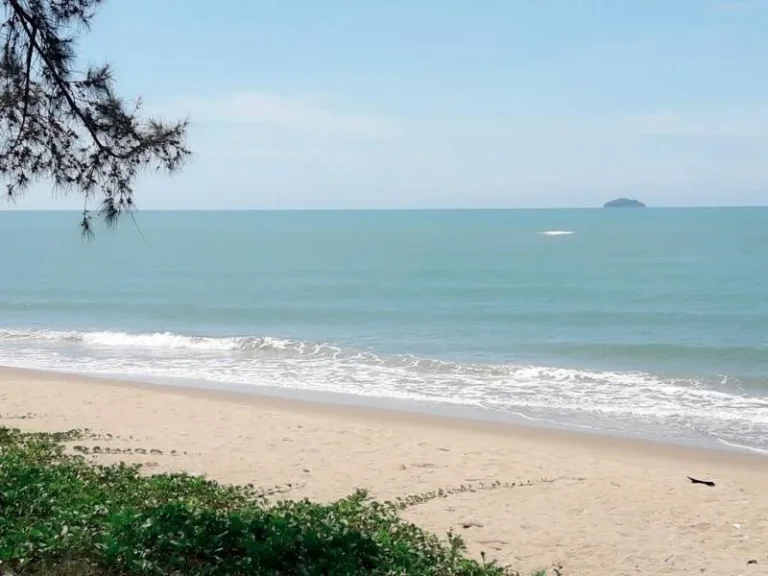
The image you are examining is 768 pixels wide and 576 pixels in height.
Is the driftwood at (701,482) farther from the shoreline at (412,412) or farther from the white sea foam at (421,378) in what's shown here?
the white sea foam at (421,378)

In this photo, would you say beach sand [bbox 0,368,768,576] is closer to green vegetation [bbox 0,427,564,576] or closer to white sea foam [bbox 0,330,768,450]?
green vegetation [bbox 0,427,564,576]

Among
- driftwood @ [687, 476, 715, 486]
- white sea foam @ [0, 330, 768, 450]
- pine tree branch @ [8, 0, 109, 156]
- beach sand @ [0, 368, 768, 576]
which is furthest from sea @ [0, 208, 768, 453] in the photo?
driftwood @ [687, 476, 715, 486]

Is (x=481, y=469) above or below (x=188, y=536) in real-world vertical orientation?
below

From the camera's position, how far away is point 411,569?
5.24 meters

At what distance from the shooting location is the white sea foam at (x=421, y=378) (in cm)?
1353

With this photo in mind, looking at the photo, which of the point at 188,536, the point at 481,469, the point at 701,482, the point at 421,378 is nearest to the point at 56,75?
the point at 188,536

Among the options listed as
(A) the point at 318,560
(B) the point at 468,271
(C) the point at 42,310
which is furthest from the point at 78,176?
(B) the point at 468,271

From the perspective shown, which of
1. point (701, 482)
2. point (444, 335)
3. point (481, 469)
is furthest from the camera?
point (444, 335)

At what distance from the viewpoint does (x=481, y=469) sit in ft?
31.0

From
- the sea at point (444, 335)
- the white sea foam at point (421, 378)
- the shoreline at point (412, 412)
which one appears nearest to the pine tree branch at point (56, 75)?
the sea at point (444, 335)

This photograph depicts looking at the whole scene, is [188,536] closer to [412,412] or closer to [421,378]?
[412,412]

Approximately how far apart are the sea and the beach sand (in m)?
1.46

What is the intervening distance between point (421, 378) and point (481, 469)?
7.74 metres

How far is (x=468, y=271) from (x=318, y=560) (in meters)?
41.2
